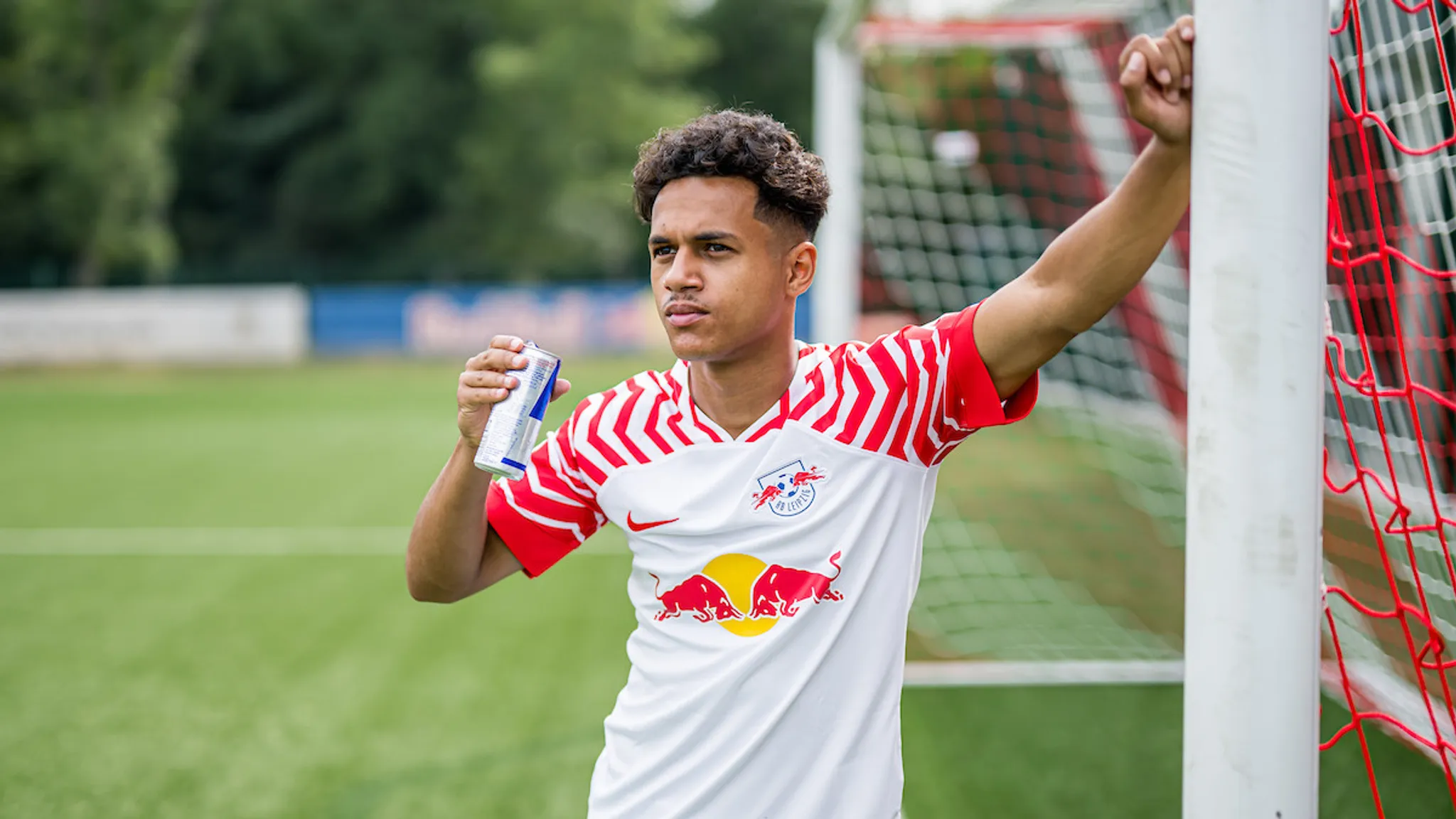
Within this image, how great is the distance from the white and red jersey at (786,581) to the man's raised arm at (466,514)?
223 millimetres

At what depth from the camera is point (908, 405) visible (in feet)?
6.11

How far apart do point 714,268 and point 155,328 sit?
69.0ft

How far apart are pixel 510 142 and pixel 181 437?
20.3 m

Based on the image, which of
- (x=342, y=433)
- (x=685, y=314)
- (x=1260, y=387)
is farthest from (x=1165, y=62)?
(x=342, y=433)

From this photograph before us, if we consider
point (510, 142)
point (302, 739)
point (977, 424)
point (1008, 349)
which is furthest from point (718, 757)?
point (510, 142)

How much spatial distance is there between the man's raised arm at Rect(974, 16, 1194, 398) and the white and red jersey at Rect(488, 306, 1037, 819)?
21 centimetres

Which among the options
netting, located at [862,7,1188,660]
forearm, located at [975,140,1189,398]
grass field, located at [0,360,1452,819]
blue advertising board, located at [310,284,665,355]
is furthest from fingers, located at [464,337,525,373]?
blue advertising board, located at [310,284,665,355]

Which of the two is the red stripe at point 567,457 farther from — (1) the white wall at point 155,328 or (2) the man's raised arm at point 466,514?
(1) the white wall at point 155,328

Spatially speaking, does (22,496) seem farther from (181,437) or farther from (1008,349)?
(1008,349)

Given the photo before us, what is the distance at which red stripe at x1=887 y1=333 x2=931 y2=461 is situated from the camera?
1.85 m

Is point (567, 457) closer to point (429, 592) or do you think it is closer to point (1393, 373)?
point (429, 592)

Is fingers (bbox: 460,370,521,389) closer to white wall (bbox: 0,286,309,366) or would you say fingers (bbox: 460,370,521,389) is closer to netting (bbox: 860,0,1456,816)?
netting (bbox: 860,0,1456,816)

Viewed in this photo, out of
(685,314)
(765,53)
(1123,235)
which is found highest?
(765,53)

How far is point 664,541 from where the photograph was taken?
191 centimetres
